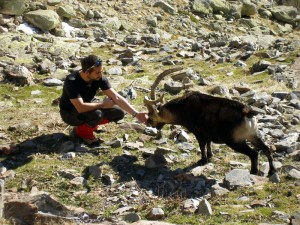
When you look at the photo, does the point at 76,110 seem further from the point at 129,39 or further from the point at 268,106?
the point at 129,39

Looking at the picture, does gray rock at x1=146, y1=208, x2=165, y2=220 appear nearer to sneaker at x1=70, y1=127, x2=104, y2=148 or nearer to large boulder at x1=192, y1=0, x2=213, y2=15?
sneaker at x1=70, y1=127, x2=104, y2=148

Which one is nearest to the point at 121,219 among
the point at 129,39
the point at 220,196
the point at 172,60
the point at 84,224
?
the point at 84,224

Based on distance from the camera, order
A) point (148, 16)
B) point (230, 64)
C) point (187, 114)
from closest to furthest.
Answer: point (187, 114) < point (230, 64) < point (148, 16)

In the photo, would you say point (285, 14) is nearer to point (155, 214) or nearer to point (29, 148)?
point (29, 148)

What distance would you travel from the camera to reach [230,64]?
1625cm

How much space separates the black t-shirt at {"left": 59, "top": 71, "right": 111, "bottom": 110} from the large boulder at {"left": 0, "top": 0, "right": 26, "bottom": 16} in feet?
32.1

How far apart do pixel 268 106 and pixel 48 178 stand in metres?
5.54

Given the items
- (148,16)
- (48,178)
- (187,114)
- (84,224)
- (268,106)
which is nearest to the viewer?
(84,224)

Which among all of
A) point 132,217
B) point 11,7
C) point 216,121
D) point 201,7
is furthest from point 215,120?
point 201,7

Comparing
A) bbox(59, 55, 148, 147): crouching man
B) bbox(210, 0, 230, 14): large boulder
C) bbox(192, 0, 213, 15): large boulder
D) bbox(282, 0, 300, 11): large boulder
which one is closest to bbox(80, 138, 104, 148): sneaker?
bbox(59, 55, 148, 147): crouching man

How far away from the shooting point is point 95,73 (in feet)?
28.2

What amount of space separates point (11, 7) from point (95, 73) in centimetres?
1060

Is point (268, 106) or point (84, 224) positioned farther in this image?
point (268, 106)

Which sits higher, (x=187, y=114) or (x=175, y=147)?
(x=187, y=114)
